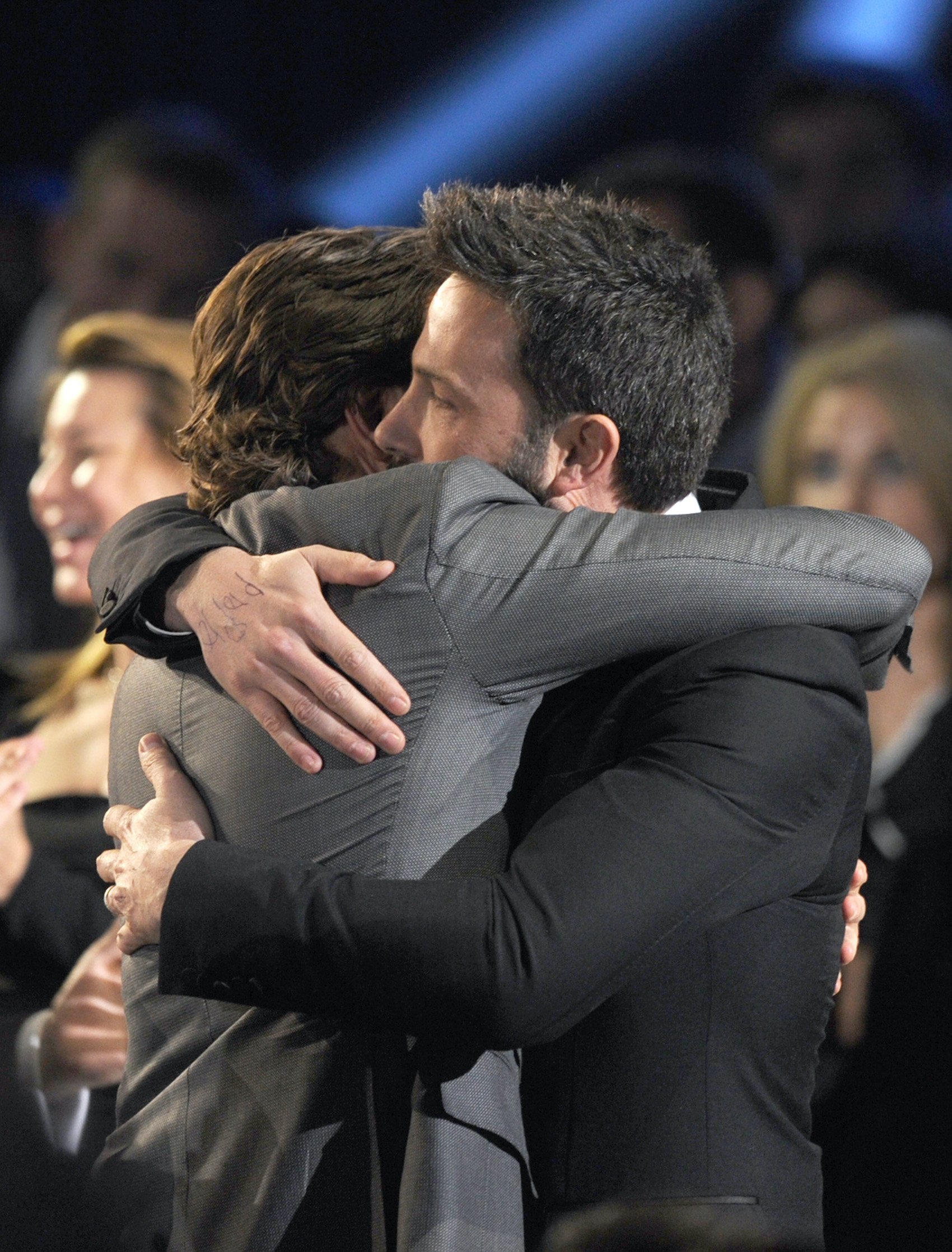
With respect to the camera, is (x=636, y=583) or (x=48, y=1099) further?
(x=48, y=1099)

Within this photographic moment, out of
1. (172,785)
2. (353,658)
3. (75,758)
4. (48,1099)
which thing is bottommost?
(48,1099)

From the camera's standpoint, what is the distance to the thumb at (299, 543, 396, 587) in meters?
1.20

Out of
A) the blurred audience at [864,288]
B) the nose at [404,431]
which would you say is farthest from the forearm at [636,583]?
Result: the blurred audience at [864,288]

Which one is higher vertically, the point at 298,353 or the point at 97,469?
the point at 298,353

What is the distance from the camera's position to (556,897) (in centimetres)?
112

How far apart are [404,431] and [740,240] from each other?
2.57 m

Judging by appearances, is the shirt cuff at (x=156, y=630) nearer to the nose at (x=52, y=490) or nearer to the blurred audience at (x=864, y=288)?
the nose at (x=52, y=490)

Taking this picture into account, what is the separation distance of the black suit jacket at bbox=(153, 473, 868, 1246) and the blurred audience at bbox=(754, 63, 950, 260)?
9.08 ft

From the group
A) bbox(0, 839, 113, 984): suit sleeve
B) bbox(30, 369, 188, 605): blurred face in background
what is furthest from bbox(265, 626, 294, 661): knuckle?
bbox(30, 369, 188, 605): blurred face in background

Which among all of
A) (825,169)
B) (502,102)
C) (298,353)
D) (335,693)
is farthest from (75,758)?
(825,169)

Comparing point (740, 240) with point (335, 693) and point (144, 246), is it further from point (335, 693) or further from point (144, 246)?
point (335, 693)

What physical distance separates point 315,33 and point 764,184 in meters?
1.52

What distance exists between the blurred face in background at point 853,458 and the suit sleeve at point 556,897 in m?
2.49

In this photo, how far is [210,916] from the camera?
117 centimetres
